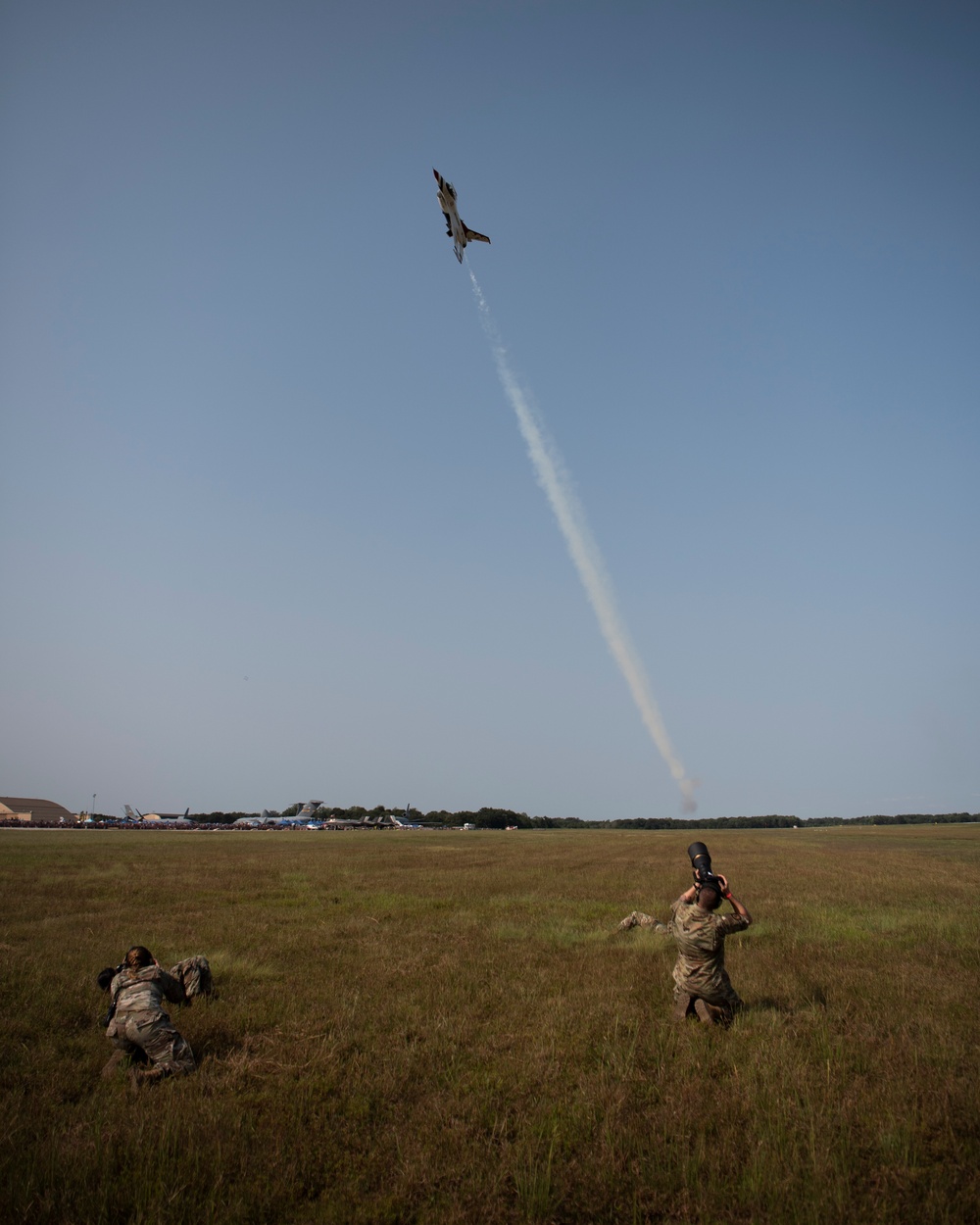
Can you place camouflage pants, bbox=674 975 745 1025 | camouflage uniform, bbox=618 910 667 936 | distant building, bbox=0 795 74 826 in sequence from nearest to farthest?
camouflage pants, bbox=674 975 745 1025, camouflage uniform, bbox=618 910 667 936, distant building, bbox=0 795 74 826

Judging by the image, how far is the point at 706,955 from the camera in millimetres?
9648

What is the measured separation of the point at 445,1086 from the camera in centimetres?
743

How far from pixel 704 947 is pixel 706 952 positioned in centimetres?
9

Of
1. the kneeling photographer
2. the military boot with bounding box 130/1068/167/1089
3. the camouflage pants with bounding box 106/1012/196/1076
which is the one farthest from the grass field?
the kneeling photographer

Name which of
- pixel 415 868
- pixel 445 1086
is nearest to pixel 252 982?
pixel 445 1086

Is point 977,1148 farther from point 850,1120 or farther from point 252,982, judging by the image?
point 252,982

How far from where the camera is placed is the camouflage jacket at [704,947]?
948 cm

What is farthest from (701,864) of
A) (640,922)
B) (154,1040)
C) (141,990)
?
(640,922)

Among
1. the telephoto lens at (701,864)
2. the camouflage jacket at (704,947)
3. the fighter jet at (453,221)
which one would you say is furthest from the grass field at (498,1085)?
the fighter jet at (453,221)

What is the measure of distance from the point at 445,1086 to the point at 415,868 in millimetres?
29460

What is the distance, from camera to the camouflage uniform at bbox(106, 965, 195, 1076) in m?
7.81

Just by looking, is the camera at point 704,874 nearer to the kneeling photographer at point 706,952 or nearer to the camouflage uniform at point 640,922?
the kneeling photographer at point 706,952

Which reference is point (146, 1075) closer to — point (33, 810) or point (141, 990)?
point (141, 990)

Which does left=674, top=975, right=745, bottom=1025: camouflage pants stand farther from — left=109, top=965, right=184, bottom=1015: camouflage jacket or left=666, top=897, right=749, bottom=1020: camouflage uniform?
left=109, top=965, right=184, bottom=1015: camouflage jacket
